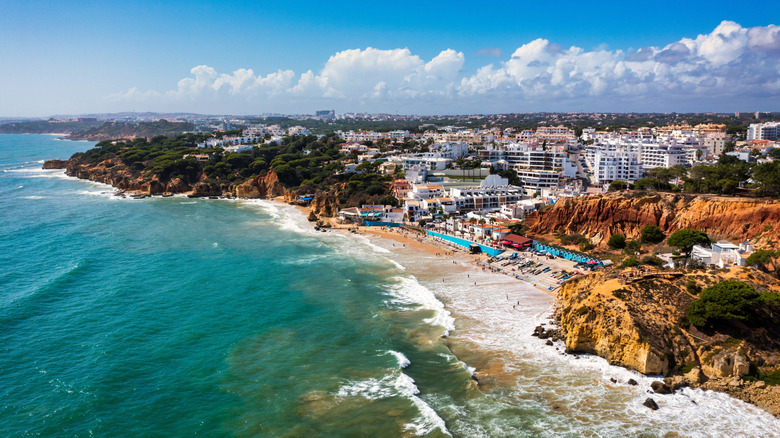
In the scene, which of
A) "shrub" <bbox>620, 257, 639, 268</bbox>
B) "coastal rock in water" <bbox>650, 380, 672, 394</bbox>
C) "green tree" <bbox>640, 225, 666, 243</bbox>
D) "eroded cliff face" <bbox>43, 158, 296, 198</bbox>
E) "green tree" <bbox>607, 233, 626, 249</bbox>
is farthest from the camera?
"eroded cliff face" <bbox>43, 158, 296, 198</bbox>

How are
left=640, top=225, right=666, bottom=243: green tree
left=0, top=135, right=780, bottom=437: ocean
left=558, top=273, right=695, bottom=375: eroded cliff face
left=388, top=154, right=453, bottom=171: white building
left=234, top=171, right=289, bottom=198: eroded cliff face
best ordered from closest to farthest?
left=0, top=135, right=780, bottom=437: ocean < left=558, top=273, right=695, bottom=375: eroded cliff face < left=640, top=225, right=666, bottom=243: green tree < left=234, top=171, right=289, bottom=198: eroded cliff face < left=388, top=154, right=453, bottom=171: white building

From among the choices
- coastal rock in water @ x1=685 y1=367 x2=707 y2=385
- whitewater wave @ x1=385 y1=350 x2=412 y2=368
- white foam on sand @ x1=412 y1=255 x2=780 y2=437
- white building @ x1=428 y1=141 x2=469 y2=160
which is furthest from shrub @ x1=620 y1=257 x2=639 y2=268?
white building @ x1=428 y1=141 x2=469 y2=160

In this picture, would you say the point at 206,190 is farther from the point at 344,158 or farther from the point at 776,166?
the point at 776,166

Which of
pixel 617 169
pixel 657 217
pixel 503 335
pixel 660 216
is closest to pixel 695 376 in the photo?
pixel 503 335

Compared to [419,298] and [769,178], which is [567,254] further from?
[769,178]

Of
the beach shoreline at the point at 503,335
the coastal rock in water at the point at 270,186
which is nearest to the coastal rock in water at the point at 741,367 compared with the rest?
the beach shoreline at the point at 503,335

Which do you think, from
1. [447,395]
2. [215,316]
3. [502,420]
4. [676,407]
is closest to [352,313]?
[215,316]

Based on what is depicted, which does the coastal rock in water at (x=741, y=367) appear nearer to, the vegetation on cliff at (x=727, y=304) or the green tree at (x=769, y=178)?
the vegetation on cliff at (x=727, y=304)

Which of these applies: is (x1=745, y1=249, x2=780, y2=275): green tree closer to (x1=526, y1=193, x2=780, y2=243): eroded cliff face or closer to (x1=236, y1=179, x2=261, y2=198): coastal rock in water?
(x1=526, y1=193, x2=780, y2=243): eroded cliff face
